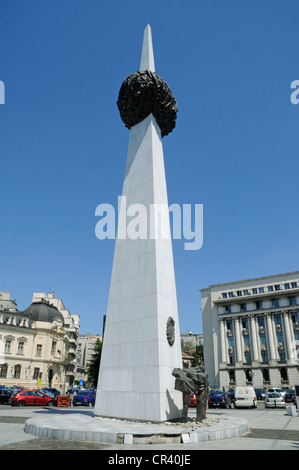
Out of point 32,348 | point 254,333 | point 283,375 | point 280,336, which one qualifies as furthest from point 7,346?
point 280,336

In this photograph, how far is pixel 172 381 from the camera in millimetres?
14836

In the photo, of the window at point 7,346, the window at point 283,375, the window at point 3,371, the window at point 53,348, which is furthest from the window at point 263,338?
the window at point 3,371

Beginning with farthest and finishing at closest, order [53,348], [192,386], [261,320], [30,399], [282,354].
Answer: [261,320], [53,348], [282,354], [30,399], [192,386]

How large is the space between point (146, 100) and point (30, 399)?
25.6 m

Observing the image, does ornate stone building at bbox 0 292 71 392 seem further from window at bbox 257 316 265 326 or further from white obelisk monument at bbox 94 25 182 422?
white obelisk monument at bbox 94 25 182 422

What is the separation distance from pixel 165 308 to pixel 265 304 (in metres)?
55.3

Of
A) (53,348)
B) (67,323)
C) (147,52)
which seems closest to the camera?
(147,52)

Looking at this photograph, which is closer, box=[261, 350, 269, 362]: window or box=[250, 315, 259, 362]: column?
box=[261, 350, 269, 362]: window

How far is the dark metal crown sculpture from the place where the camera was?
67.2 ft

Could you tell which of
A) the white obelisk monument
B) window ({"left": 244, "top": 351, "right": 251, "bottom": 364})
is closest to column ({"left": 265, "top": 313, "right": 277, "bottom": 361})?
window ({"left": 244, "top": 351, "right": 251, "bottom": 364})

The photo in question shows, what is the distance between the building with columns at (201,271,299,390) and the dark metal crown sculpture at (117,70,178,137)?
51.6 metres

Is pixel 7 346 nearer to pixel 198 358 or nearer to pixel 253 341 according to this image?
pixel 253 341

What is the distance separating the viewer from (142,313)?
50.5 ft

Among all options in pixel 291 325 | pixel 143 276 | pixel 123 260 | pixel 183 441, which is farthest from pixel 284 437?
pixel 291 325
